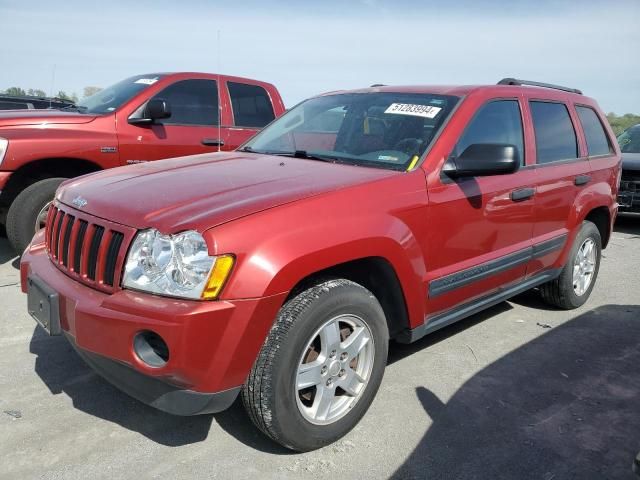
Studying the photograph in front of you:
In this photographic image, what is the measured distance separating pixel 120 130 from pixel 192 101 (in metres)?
0.93

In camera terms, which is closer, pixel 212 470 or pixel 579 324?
pixel 212 470

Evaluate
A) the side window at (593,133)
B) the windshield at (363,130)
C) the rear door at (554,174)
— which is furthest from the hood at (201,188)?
the side window at (593,133)

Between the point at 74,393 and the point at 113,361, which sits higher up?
the point at 113,361

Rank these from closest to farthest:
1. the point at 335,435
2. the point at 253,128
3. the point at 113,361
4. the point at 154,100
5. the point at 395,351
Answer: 1. the point at 113,361
2. the point at 335,435
3. the point at 395,351
4. the point at 154,100
5. the point at 253,128

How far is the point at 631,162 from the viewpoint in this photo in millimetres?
8773

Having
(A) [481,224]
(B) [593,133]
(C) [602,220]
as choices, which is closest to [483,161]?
(A) [481,224]

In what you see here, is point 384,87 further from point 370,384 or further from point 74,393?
point 74,393

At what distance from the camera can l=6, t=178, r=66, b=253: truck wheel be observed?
16.4 ft

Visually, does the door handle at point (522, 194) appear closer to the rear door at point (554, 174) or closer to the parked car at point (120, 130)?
the rear door at point (554, 174)

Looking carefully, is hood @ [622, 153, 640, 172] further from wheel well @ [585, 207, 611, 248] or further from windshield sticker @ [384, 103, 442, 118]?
windshield sticker @ [384, 103, 442, 118]

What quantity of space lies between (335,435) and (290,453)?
22 centimetres

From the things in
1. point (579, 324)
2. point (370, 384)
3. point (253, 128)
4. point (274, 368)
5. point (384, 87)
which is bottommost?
point (579, 324)

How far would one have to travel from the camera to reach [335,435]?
274cm

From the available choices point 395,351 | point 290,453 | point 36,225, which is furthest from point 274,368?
point 36,225
